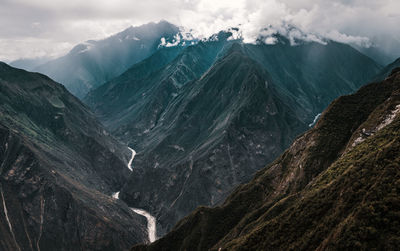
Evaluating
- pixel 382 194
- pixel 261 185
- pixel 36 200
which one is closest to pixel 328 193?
pixel 382 194

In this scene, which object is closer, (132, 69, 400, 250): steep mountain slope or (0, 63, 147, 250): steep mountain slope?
(132, 69, 400, 250): steep mountain slope

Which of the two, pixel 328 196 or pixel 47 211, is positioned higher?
pixel 328 196

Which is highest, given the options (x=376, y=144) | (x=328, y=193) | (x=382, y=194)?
(x=376, y=144)

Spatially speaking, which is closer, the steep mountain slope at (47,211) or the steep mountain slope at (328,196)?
the steep mountain slope at (328,196)

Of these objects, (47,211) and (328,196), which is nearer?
(328,196)

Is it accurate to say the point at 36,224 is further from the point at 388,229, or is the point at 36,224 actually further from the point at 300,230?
the point at 388,229

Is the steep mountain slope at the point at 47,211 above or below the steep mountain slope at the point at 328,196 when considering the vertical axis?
below

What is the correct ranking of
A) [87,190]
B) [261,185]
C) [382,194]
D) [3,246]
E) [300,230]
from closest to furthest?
1. [382,194]
2. [300,230]
3. [261,185]
4. [3,246]
5. [87,190]

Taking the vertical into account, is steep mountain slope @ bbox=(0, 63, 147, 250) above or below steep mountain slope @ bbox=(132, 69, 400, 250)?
below
